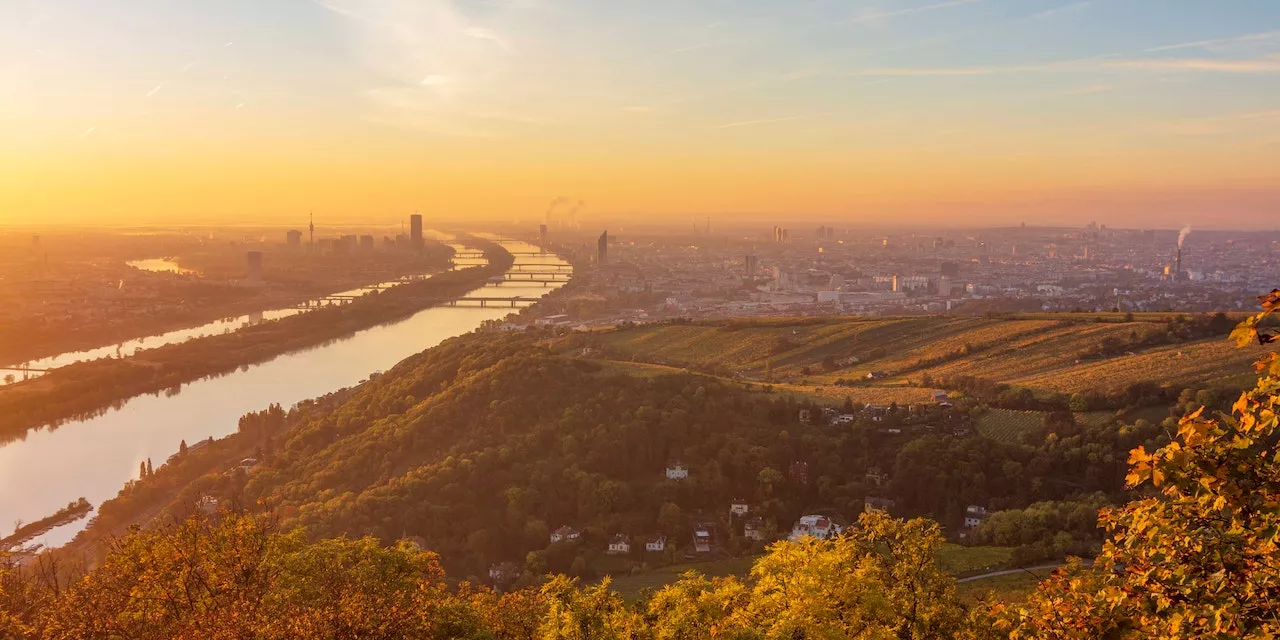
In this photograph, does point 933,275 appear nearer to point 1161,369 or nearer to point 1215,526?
point 1161,369

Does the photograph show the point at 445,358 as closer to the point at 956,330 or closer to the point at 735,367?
the point at 735,367

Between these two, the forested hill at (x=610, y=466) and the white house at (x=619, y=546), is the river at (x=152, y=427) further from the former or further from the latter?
the white house at (x=619, y=546)

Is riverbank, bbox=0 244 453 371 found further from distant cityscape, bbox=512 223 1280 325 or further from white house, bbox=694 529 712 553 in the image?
white house, bbox=694 529 712 553

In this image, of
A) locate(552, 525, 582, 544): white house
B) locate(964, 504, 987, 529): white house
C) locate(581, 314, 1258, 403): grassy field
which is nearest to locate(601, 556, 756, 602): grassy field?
locate(552, 525, 582, 544): white house

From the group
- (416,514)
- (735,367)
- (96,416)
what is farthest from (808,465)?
(96,416)

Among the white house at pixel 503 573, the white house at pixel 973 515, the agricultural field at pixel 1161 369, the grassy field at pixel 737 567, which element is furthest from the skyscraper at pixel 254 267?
the white house at pixel 973 515
